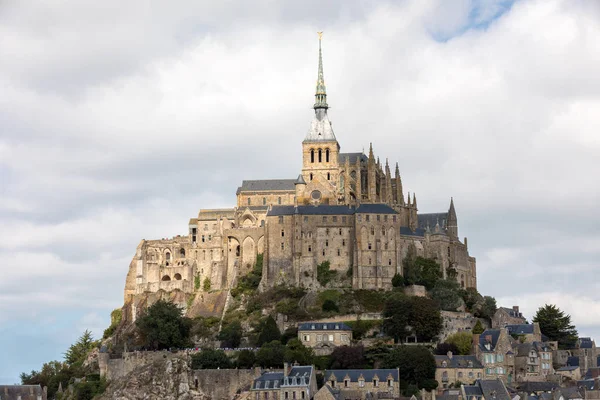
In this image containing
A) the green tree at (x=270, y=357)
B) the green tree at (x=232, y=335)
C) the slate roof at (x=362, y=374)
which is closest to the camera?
the slate roof at (x=362, y=374)

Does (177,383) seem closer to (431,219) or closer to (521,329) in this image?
(521,329)

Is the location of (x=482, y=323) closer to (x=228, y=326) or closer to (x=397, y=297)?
(x=397, y=297)

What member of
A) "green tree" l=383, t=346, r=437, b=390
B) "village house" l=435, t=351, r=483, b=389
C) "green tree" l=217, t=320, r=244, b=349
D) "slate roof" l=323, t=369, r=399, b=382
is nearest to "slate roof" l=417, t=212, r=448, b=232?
"green tree" l=217, t=320, r=244, b=349

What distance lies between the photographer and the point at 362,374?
79.2 m

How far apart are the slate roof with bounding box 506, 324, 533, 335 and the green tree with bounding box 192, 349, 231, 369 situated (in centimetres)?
2405

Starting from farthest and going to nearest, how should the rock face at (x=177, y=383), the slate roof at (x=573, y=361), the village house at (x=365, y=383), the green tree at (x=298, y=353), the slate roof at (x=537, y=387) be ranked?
the slate roof at (x=573, y=361) < the green tree at (x=298, y=353) < the rock face at (x=177, y=383) < the slate roof at (x=537, y=387) < the village house at (x=365, y=383)

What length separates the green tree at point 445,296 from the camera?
307 ft

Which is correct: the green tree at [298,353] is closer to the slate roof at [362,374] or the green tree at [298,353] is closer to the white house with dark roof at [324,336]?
the white house with dark roof at [324,336]

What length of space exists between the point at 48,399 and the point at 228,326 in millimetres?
16532

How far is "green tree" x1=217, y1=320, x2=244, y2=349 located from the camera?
Answer: 298ft

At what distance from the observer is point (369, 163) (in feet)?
342

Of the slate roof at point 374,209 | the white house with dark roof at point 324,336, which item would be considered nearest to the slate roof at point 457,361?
the white house with dark roof at point 324,336

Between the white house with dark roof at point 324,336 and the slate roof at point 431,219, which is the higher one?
the slate roof at point 431,219

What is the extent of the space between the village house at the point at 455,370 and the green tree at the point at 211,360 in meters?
16.2
